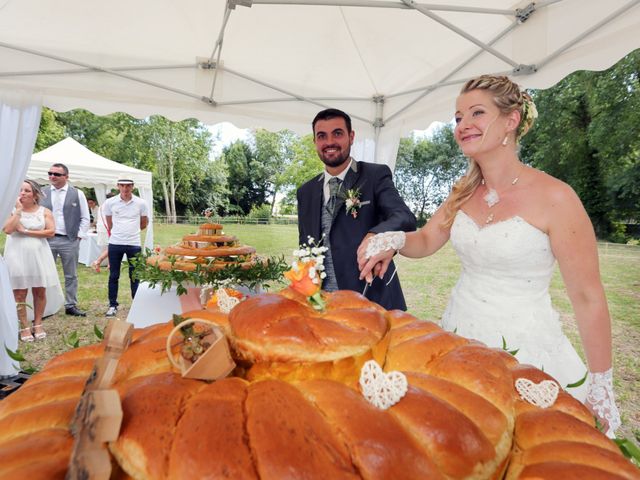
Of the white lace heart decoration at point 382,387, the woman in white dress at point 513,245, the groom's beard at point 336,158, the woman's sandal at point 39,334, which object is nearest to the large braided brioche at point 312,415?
the white lace heart decoration at point 382,387

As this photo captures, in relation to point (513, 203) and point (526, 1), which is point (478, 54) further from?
point (513, 203)

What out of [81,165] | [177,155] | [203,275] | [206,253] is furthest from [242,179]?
[203,275]

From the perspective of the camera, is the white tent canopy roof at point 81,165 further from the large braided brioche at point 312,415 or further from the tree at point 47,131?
the tree at point 47,131

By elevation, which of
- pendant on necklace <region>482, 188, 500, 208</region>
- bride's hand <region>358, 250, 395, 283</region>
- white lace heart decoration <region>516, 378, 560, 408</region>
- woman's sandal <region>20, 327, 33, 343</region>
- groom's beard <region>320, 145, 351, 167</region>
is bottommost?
woman's sandal <region>20, 327, 33, 343</region>

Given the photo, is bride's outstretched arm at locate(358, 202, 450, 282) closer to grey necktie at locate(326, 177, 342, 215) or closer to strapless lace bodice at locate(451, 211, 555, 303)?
strapless lace bodice at locate(451, 211, 555, 303)

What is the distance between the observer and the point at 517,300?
2.06 meters

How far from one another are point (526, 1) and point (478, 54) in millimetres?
766

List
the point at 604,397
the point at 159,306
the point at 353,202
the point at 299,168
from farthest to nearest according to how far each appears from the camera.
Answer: the point at 299,168 → the point at 353,202 → the point at 159,306 → the point at 604,397

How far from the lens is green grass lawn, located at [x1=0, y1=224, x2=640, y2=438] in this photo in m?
5.59

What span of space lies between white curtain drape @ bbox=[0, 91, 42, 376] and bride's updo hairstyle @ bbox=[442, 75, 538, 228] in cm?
488

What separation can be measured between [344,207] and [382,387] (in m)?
3.08

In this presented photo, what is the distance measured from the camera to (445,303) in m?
9.51

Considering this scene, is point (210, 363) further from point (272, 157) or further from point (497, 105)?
point (272, 157)

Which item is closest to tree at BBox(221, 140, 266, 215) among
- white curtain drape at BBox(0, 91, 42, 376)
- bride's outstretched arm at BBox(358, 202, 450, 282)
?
white curtain drape at BBox(0, 91, 42, 376)
